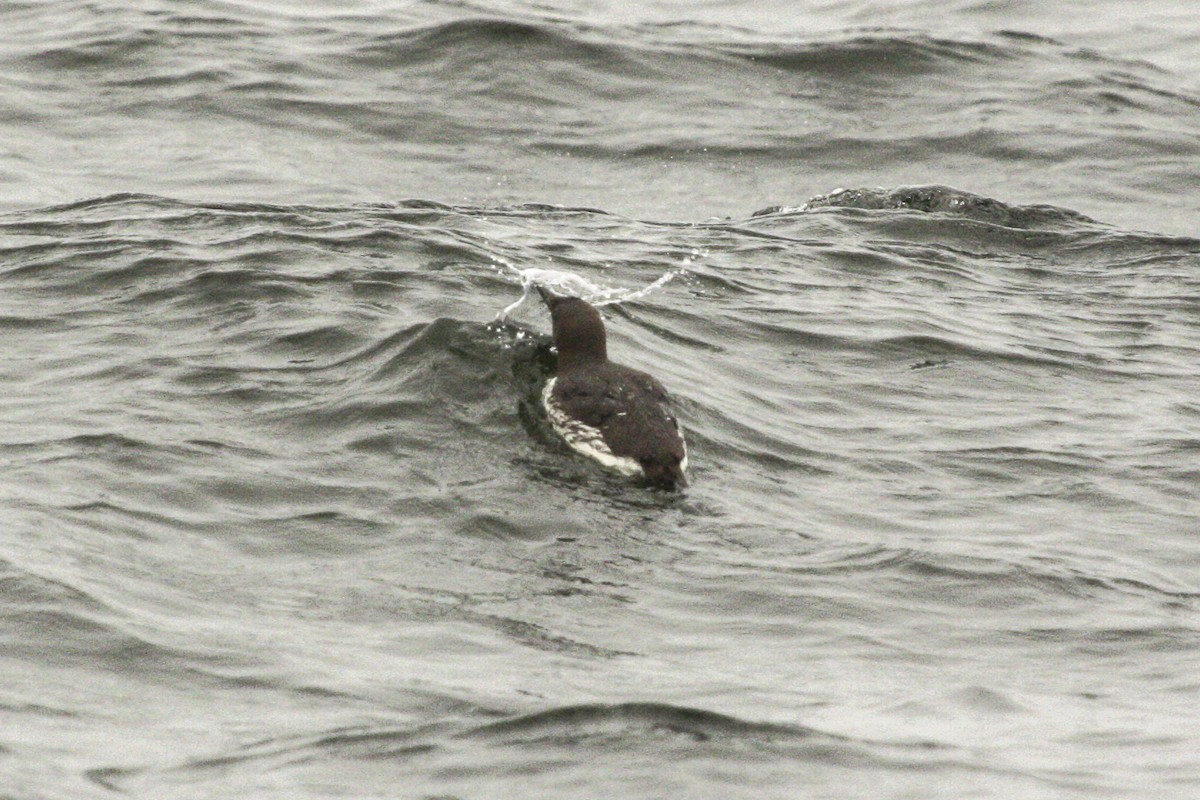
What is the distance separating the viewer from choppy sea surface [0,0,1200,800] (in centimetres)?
675

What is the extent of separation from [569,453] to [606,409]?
331 millimetres

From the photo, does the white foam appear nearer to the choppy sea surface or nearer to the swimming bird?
the choppy sea surface

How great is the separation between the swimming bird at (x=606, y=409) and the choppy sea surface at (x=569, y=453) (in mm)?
153

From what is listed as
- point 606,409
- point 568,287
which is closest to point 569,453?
point 606,409

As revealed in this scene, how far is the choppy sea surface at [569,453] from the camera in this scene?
266 inches

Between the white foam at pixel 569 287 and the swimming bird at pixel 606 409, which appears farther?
the white foam at pixel 569 287

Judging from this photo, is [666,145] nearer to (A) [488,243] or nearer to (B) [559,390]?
(A) [488,243]

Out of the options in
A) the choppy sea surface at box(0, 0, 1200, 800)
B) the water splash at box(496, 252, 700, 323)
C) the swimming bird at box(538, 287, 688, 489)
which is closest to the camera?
the choppy sea surface at box(0, 0, 1200, 800)

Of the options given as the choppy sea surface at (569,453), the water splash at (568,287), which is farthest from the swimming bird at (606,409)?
the water splash at (568,287)

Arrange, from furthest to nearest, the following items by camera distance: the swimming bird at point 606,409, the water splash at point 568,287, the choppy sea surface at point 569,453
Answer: the water splash at point 568,287
the swimming bird at point 606,409
the choppy sea surface at point 569,453

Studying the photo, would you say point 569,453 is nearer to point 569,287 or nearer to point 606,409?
point 606,409

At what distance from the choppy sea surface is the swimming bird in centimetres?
15

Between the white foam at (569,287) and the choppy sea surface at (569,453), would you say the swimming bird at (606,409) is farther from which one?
the white foam at (569,287)

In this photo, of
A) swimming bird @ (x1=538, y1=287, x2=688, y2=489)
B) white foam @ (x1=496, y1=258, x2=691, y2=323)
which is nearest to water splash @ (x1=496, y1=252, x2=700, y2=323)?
white foam @ (x1=496, y1=258, x2=691, y2=323)
